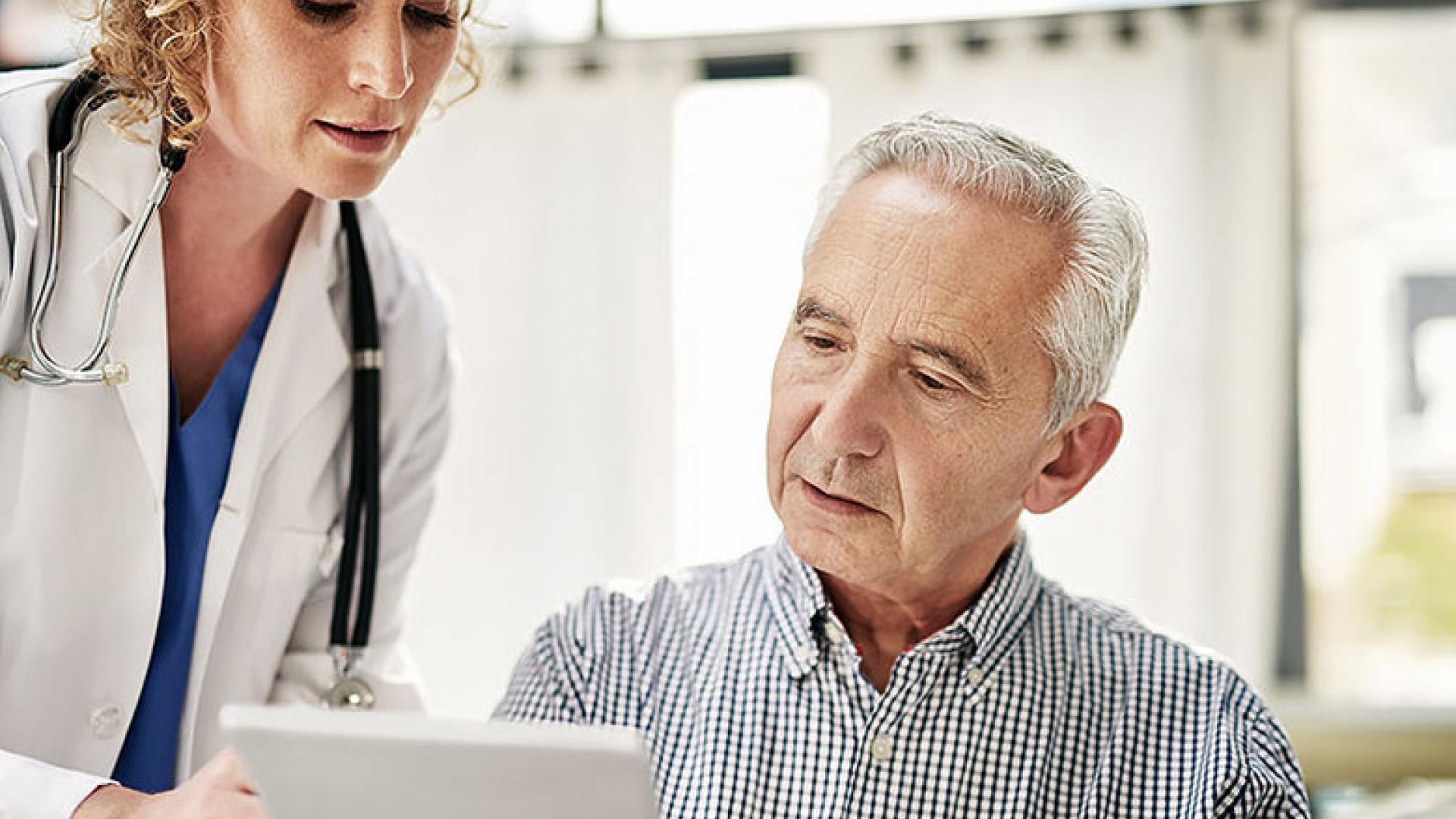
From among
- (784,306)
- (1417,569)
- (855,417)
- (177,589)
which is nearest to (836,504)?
(855,417)

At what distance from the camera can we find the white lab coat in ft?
5.09

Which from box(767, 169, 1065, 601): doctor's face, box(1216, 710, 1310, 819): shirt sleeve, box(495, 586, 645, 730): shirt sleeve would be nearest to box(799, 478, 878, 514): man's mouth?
box(767, 169, 1065, 601): doctor's face

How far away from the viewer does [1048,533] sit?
3621 millimetres

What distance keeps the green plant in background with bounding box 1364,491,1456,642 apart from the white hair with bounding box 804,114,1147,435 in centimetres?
242

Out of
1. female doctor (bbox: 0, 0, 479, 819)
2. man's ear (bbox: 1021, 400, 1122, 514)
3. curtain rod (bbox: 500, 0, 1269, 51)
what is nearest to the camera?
female doctor (bbox: 0, 0, 479, 819)

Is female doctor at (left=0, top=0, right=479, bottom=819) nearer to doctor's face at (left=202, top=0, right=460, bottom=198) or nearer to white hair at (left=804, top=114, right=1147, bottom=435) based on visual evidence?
doctor's face at (left=202, top=0, right=460, bottom=198)

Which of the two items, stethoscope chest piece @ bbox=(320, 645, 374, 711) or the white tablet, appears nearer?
the white tablet

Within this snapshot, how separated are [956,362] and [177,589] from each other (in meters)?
0.80

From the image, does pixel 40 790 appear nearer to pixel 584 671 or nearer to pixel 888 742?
pixel 584 671

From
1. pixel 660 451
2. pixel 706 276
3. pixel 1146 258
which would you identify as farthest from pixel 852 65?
pixel 1146 258

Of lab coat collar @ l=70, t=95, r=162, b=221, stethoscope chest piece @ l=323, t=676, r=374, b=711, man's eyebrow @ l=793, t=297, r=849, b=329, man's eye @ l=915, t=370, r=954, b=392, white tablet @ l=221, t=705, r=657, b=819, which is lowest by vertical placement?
stethoscope chest piece @ l=323, t=676, r=374, b=711

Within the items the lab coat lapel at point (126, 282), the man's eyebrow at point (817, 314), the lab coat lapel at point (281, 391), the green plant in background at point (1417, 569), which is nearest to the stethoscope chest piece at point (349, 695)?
the lab coat lapel at point (281, 391)

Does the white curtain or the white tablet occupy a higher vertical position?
the white curtain

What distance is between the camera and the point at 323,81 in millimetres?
1469
